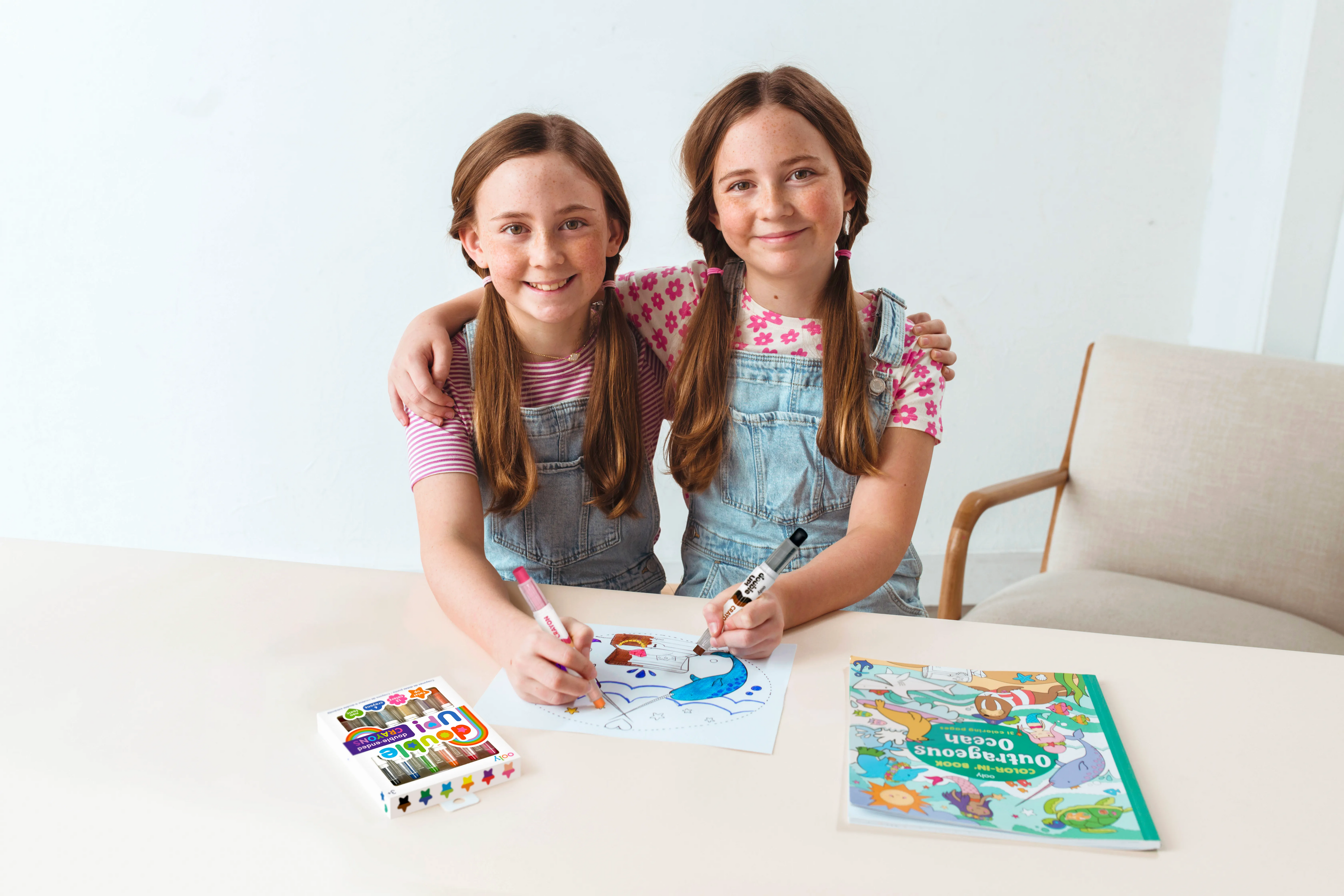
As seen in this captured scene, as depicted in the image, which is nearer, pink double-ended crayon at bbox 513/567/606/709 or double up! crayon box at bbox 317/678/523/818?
double up! crayon box at bbox 317/678/523/818

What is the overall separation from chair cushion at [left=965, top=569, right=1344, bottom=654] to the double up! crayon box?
3.18 ft

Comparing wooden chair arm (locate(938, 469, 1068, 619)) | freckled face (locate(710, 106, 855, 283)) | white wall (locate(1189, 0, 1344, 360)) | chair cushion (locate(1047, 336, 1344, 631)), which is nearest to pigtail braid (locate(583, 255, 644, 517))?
freckled face (locate(710, 106, 855, 283))

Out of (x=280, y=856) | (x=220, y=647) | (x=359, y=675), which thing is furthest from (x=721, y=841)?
(x=220, y=647)

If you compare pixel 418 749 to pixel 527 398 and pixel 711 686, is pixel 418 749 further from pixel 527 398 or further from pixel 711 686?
pixel 527 398

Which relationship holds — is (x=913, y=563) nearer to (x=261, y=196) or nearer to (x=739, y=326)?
(x=739, y=326)

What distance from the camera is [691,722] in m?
0.87

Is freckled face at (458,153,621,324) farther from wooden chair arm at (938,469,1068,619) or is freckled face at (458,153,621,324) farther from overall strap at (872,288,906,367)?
wooden chair arm at (938,469,1068,619)

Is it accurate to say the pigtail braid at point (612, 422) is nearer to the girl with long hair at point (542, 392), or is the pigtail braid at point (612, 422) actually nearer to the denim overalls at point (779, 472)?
the girl with long hair at point (542, 392)

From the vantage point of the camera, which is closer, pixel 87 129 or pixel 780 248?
pixel 780 248

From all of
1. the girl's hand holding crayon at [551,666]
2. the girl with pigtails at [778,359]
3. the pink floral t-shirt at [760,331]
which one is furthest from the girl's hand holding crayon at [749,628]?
the pink floral t-shirt at [760,331]

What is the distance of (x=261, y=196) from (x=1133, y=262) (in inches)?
89.5

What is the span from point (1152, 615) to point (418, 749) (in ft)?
4.31

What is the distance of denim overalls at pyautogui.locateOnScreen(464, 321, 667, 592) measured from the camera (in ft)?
4.40

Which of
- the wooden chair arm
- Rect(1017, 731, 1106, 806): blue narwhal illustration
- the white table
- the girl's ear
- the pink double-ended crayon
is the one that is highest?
the girl's ear
